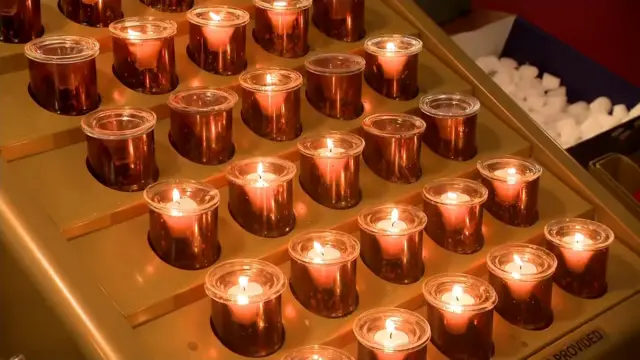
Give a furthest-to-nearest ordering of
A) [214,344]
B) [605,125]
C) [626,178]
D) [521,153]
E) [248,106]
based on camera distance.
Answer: [605,125]
[626,178]
[521,153]
[248,106]
[214,344]

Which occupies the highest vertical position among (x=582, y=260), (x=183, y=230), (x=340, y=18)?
(x=340, y=18)

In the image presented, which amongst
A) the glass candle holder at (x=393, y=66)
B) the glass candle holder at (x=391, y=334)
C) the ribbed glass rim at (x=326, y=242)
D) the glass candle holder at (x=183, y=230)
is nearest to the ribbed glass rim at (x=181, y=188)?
the glass candle holder at (x=183, y=230)

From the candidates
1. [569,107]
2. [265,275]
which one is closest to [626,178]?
[569,107]

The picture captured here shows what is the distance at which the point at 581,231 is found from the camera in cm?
117

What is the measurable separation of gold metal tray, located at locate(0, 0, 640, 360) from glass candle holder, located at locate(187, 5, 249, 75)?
2 cm

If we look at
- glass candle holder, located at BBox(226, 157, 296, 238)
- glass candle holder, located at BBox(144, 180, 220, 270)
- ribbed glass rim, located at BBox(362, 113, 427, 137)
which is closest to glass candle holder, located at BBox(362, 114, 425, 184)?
ribbed glass rim, located at BBox(362, 113, 427, 137)

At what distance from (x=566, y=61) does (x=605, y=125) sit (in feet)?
0.70

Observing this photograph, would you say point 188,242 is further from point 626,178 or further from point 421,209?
point 626,178

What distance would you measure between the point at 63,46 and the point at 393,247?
46 centimetres

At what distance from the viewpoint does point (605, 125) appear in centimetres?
174

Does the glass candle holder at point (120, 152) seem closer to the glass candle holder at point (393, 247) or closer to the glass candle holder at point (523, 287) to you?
the glass candle holder at point (393, 247)

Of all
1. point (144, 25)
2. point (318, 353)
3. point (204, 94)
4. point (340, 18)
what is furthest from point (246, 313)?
point (340, 18)

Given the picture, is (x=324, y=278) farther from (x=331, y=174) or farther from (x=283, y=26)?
(x=283, y=26)

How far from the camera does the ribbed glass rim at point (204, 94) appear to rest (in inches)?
41.3
